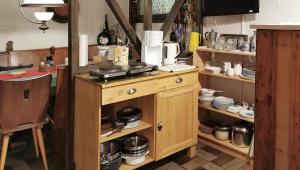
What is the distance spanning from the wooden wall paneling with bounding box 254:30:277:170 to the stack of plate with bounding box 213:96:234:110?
1.77 m

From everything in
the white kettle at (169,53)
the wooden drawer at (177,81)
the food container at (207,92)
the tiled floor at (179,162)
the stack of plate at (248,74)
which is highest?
the white kettle at (169,53)

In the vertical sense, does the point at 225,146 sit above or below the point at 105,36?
below

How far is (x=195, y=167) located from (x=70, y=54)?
5.01 ft

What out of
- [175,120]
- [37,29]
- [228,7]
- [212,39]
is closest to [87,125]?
[175,120]

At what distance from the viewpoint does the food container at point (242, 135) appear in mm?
2909

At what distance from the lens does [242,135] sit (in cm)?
292

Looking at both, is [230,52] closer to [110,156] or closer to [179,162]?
[179,162]

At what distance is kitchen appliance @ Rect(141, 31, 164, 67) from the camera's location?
2664 millimetres

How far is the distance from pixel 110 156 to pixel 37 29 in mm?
2484

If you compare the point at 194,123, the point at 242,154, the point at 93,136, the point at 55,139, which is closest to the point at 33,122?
the point at 55,139

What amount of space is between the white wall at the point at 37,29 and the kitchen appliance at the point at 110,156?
2193 millimetres

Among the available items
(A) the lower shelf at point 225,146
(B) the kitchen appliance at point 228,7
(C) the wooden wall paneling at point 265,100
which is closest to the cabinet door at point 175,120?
(A) the lower shelf at point 225,146

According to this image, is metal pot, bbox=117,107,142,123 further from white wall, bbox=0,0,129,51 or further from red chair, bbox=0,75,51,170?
white wall, bbox=0,0,129,51

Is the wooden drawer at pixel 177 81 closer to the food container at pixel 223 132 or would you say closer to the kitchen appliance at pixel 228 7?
the food container at pixel 223 132
